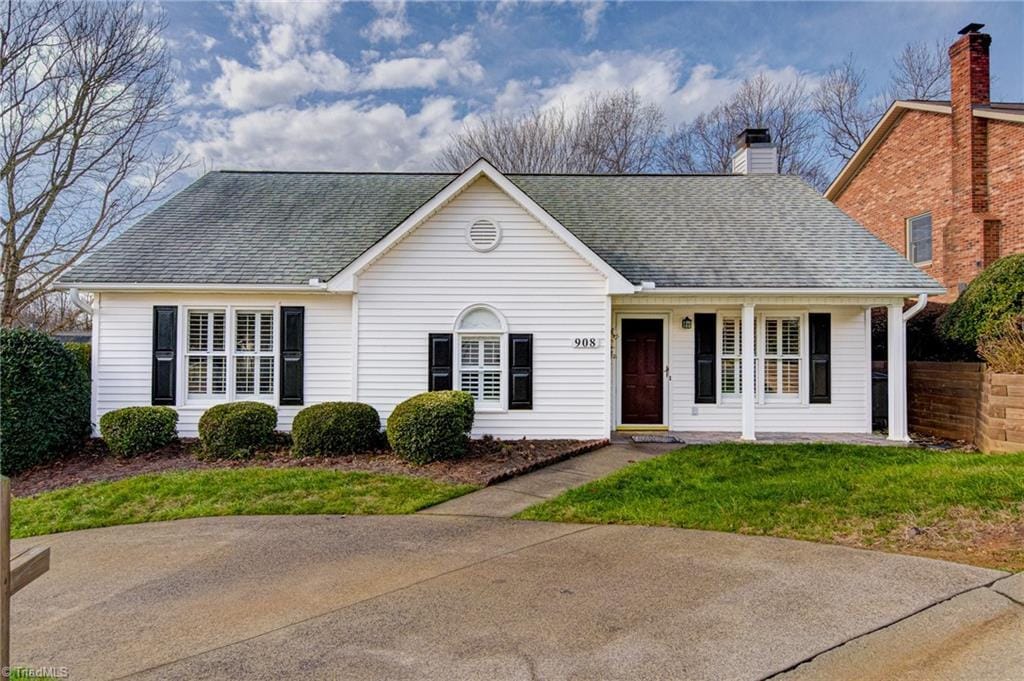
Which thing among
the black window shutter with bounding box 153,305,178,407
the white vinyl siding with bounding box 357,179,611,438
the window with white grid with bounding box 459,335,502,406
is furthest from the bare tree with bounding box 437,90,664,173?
the black window shutter with bounding box 153,305,178,407

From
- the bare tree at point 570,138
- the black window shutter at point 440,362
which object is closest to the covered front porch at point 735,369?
the black window shutter at point 440,362

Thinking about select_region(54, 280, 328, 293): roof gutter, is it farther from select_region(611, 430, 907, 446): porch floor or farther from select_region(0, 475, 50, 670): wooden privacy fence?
select_region(0, 475, 50, 670): wooden privacy fence

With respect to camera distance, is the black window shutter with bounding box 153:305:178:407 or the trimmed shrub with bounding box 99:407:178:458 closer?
the trimmed shrub with bounding box 99:407:178:458

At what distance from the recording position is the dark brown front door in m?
10.5

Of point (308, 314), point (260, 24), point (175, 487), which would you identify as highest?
point (260, 24)

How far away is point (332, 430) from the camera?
27.4 ft

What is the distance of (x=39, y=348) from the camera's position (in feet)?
27.8

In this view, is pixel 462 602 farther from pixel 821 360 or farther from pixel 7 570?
pixel 821 360

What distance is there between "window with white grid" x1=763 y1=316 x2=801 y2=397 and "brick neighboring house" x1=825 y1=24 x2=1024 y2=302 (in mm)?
6743

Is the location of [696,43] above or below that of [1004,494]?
above

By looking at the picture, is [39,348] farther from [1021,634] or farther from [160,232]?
[1021,634]

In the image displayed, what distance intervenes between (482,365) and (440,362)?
73cm

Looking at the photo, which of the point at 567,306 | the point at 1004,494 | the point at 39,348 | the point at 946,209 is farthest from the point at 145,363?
the point at 946,209

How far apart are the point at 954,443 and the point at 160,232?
49.2 ft
